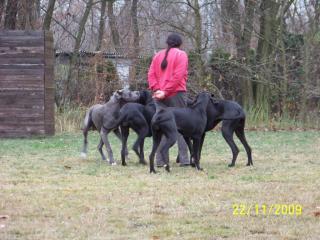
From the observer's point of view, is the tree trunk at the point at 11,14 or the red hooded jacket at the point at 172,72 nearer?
the red hooded jacket at the point at 172,72

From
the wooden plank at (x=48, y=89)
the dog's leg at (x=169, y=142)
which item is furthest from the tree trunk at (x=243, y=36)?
the dog's leg at (x=169, y=142)

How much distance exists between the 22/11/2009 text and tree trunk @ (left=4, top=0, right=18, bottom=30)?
600 inches

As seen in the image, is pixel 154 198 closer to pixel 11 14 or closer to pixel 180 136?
pixel 180 136

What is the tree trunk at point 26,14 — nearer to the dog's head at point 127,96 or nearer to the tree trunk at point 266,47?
the tree trunk at point 266,47

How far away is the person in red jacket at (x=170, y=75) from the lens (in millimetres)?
10734

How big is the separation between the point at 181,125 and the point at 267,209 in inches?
140

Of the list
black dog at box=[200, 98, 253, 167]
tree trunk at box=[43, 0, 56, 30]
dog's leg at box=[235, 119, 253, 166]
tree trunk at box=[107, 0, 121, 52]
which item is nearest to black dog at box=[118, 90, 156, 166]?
black dog at box=[200, 98, 253, 167]

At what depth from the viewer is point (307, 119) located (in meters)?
22.6

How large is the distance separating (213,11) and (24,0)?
5.95 metres

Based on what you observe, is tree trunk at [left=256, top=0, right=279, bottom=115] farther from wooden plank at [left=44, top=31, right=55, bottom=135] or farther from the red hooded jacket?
the red hooded jacket

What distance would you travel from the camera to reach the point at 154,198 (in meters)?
8.00

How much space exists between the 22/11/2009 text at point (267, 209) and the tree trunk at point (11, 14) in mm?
15239

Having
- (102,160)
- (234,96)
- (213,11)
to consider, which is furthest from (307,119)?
(102,160)

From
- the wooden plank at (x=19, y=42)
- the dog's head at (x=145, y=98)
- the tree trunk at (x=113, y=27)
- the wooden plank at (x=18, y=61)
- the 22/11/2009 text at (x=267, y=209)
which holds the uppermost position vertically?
the tree trunk at (x=113, y=27)
